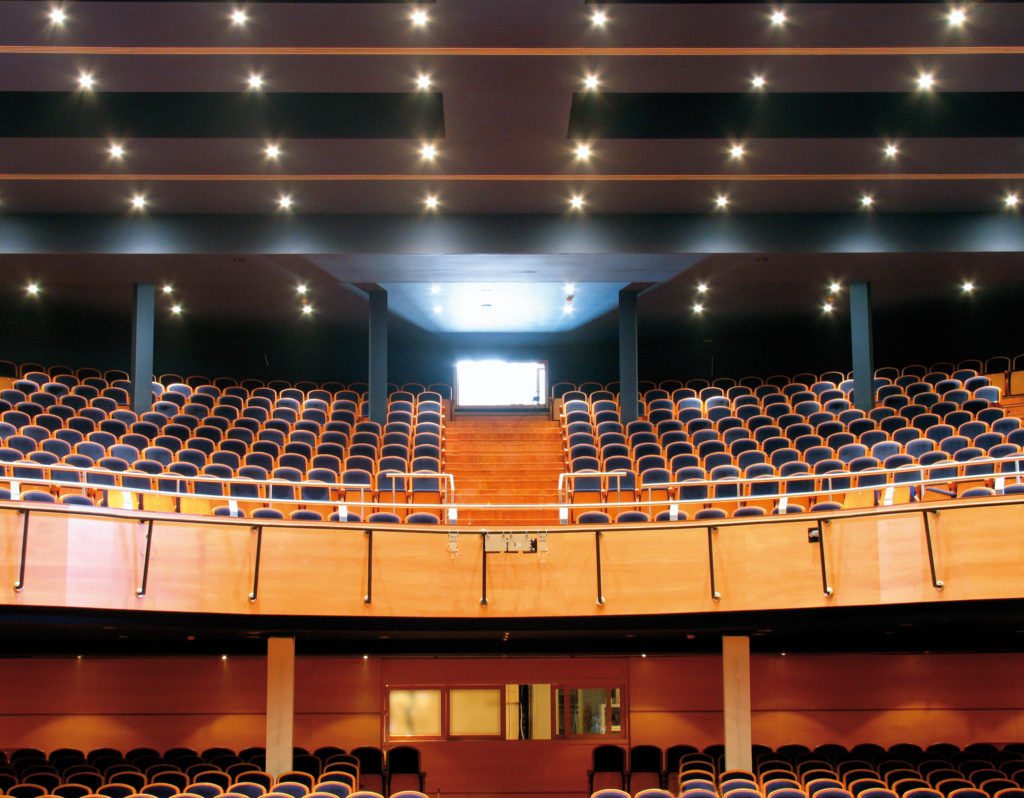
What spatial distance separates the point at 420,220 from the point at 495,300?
274 centimetres

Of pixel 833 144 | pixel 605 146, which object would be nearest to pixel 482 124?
pixel 605 146

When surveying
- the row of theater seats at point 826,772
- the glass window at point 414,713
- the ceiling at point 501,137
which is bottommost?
the row of theater seats at point 826,772

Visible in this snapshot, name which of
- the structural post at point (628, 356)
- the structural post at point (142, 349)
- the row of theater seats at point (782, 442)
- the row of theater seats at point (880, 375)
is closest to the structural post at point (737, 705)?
the row of theater seats at point (782, 442)

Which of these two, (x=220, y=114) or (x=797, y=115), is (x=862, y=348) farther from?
(x=220, y=114)

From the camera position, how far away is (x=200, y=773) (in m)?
8.58

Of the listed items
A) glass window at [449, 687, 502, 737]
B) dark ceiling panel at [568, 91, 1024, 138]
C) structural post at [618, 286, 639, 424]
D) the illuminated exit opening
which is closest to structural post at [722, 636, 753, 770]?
glass window at [449, 687, 502, 737]

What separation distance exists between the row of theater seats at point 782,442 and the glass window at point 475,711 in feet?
7.95

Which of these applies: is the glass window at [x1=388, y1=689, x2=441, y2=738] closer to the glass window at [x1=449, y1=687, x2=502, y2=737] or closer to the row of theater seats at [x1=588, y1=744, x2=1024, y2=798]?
the glass window at [x1=449, y1=687, x2=502, y2=737]

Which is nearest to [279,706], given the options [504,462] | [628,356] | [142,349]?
[504,462]

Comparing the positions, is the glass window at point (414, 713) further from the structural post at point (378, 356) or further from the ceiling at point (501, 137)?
the ceiling at point (501, 137)

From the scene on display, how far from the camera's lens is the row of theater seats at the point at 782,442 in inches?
366

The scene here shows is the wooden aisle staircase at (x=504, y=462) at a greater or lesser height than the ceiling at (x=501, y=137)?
lesser

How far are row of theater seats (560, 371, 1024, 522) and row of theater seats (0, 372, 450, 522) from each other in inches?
73.6

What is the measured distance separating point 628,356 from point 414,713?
204 inches
